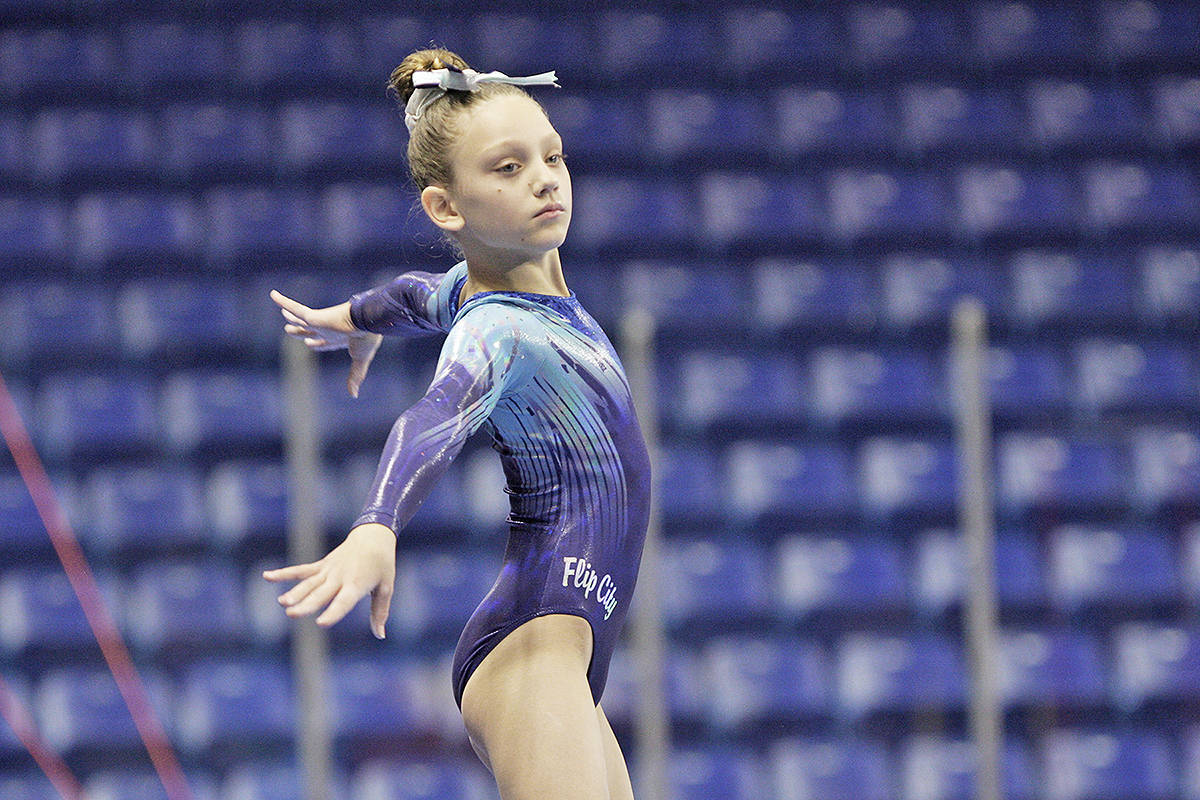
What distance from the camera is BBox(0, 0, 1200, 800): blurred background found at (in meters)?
3.61

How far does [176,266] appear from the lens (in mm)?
4484

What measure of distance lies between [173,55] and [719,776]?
2866 mm

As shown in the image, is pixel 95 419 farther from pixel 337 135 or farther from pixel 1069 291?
pixel 1069 291

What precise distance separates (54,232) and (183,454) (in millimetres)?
985

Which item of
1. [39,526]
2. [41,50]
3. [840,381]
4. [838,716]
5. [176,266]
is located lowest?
[838,716]

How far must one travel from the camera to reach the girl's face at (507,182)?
170cm

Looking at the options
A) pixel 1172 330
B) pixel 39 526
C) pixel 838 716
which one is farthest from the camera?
pixel 1172 330

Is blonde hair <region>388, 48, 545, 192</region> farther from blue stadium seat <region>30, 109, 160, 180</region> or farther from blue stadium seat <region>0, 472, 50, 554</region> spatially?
blue stadium seat <region>30, 109, 160, 180</region>

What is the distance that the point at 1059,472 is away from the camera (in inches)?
145

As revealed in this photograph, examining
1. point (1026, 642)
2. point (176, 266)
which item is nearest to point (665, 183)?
point (176, 266)

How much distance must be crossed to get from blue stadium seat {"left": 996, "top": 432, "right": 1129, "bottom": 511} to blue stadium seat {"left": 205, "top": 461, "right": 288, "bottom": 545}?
6.03 ft

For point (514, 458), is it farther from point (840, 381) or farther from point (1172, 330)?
point (1172, 330)

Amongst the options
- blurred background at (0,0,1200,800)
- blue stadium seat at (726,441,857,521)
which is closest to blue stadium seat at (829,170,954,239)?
blurred background at (0,0,1200,800)

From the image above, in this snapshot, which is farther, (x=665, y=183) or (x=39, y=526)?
(x=665, y=183)
